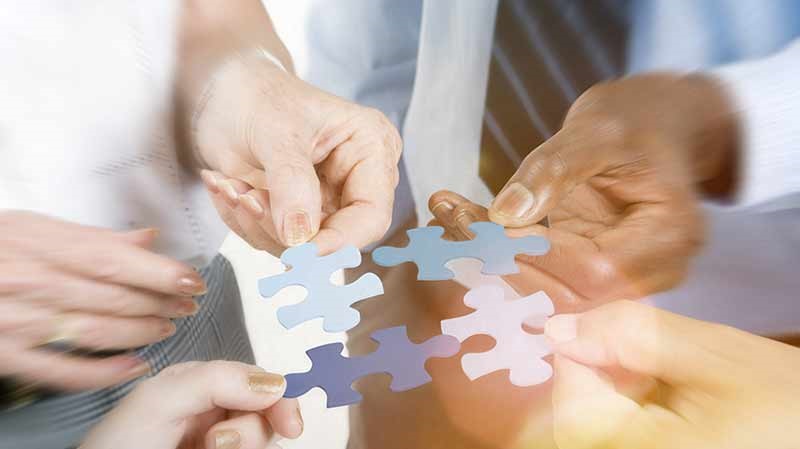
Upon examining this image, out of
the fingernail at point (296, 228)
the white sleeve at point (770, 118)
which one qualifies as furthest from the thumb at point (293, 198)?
the white sleeve at point (770, 118)

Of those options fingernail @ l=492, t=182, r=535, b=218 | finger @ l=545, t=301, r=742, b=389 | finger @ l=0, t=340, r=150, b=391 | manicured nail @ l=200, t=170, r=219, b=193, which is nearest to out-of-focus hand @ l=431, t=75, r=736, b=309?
fingernail @ l=492, t=182, r=535, b=218

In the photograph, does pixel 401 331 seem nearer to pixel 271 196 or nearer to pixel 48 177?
pixel 271 196

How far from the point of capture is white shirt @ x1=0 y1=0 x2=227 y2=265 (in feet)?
2.22

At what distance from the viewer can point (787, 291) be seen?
73 cm

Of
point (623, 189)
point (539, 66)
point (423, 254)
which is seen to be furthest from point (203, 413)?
point (539, 66)

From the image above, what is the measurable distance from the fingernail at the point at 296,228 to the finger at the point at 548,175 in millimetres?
175

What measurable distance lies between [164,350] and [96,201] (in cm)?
20

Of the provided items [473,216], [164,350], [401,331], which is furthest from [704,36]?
[164,350]

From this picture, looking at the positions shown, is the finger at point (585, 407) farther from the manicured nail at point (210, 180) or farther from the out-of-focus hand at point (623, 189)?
the manicured nail at point (210, 180)

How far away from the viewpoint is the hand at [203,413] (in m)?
0.47

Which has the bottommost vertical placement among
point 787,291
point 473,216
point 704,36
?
point 787,291

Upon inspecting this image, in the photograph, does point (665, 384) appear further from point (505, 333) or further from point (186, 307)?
point (186, 307)

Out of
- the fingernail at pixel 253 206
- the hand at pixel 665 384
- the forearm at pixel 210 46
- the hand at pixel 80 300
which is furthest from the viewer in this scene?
the forearm at pixel 210 46

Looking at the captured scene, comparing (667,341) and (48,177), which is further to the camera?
(48,177)
